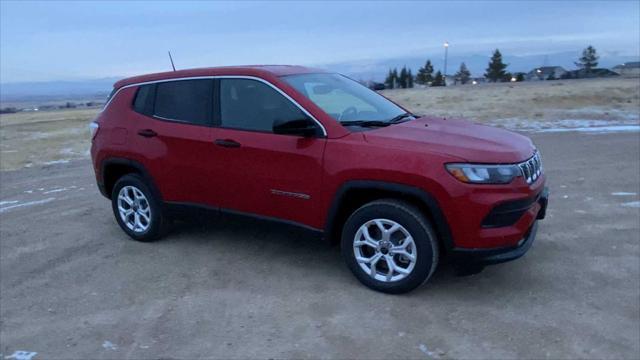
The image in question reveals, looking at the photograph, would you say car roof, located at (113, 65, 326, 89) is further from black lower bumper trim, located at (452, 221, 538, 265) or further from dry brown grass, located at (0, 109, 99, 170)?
dry brown grass, located at (0, 109, 99, 170)

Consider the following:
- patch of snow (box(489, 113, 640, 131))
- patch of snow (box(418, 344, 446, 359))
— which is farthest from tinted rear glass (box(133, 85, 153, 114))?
patch of snow (box(489, 113, 640, 131))

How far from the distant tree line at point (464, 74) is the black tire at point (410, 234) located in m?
76.2

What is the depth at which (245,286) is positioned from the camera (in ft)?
15.5

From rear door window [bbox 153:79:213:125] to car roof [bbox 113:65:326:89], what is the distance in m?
0.08

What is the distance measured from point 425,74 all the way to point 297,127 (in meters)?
98.5

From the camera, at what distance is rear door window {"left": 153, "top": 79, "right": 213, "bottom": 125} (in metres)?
5.25

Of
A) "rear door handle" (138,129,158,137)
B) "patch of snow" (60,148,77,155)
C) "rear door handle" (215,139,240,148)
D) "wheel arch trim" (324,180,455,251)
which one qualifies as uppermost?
"rear door handle" (138,129,158,137)

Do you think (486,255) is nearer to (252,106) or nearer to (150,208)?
(252,106)

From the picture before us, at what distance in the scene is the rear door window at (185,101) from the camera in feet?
17.2

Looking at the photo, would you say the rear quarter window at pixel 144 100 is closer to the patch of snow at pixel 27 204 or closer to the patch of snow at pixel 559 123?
the patch of snow at pixel 27 204

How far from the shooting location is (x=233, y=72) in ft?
16.8

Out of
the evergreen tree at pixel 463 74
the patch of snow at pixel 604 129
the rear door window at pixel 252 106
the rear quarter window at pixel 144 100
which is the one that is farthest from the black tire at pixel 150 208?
the evergreen tree at pixel 463 74

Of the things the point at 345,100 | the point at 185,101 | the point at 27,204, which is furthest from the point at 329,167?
the point at 27,204

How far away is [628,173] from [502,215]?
5.66 metres
